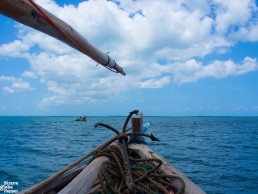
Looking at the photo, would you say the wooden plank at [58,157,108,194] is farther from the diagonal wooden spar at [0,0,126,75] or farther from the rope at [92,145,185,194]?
the diagonal wooden spar at [0,0,126,75]

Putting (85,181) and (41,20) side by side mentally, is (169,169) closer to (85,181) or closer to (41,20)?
(85,181)

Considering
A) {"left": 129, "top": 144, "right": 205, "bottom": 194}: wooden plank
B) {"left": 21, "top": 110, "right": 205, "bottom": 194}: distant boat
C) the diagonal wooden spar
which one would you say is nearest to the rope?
{"left": 21, "top": 110, "right": 205, "bottom": 194}: distant boat

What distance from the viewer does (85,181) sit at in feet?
8.13

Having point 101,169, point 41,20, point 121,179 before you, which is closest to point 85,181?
point 101,169

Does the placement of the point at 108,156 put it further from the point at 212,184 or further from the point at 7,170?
the point at 7,170

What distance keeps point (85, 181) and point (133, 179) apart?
52 centimetres

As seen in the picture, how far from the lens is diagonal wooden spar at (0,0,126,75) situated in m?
1.57

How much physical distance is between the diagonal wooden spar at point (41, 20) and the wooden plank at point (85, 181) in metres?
1.30

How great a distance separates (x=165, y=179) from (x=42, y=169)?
13.5 metres

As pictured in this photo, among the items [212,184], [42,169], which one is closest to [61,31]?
[212,184]

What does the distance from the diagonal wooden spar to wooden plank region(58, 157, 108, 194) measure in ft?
4.28

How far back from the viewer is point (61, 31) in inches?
77.0

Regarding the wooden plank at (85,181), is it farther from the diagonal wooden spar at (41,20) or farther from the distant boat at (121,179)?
the diagonal wooden spar at (41,20)

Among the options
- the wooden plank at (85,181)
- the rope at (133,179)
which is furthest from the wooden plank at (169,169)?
the wooden plank at (85,181)
